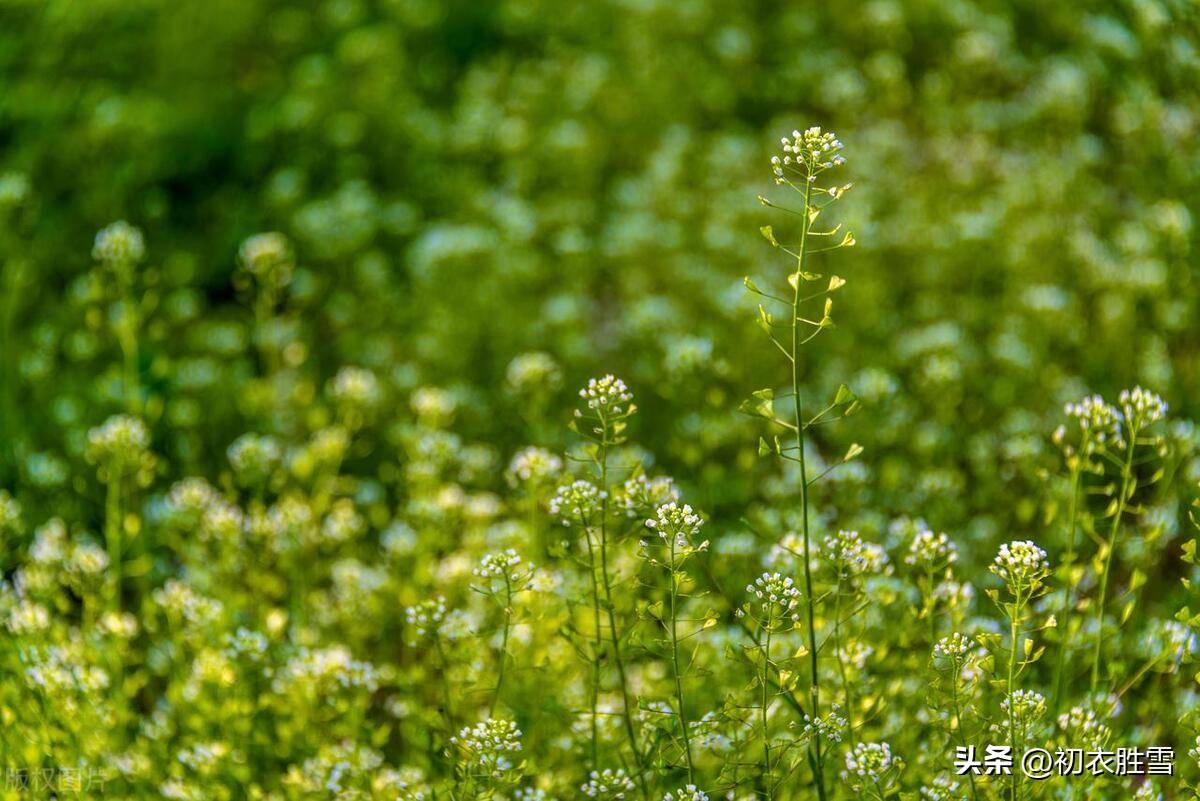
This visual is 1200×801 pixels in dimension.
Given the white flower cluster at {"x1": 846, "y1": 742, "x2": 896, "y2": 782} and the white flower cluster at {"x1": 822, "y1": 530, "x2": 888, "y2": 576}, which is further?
the white flower cluster at {"x1": 822, "y1": 530, "x2": 888, "y2": 576}

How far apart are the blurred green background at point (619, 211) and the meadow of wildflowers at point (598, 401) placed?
→ 0.04 metres

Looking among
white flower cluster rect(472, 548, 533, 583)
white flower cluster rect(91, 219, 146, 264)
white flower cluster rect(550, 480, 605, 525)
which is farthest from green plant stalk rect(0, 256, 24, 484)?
white flower cluster rect(550, 480, 605, 525)

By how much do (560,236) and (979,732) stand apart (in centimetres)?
428

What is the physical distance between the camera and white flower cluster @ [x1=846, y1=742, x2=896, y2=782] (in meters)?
2.64

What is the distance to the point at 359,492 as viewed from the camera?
5.29 meters

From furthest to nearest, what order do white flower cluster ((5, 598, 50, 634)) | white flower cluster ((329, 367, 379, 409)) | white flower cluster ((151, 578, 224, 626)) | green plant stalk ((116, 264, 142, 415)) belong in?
1. white flower cluster ((329, 367, 379, 409))
2. green plant stalk ((116, 264, 142, 415))
3. white flower cluster ((151, 578, 224, 626))
4. white flower cluster ((5, 598, 50, 634))

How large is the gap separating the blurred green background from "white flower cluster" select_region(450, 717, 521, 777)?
4.48 ft

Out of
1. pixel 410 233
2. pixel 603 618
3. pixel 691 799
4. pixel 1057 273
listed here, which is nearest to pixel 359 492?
pixel 603 618

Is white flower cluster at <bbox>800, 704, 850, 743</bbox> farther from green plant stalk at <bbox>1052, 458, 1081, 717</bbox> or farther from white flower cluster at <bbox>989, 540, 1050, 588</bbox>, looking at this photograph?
green plant stalk at <bbox>1052, 458, 1081, 717</bbox>

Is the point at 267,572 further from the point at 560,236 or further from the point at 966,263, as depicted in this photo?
the point at 966,263

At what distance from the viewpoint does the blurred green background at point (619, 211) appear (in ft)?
16.4

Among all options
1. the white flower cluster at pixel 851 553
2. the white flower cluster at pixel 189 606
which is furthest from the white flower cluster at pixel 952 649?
the white flower cluster at pixel 189 606

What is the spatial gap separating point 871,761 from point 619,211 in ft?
16.1

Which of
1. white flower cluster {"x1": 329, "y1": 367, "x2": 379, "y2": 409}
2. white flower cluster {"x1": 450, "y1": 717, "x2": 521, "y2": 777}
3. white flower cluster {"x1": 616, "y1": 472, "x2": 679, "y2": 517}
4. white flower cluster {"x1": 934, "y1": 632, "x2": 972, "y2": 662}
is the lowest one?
white flower cluster {"x1": 450, "y1": 717, "x2": 521, "y2": 777}
